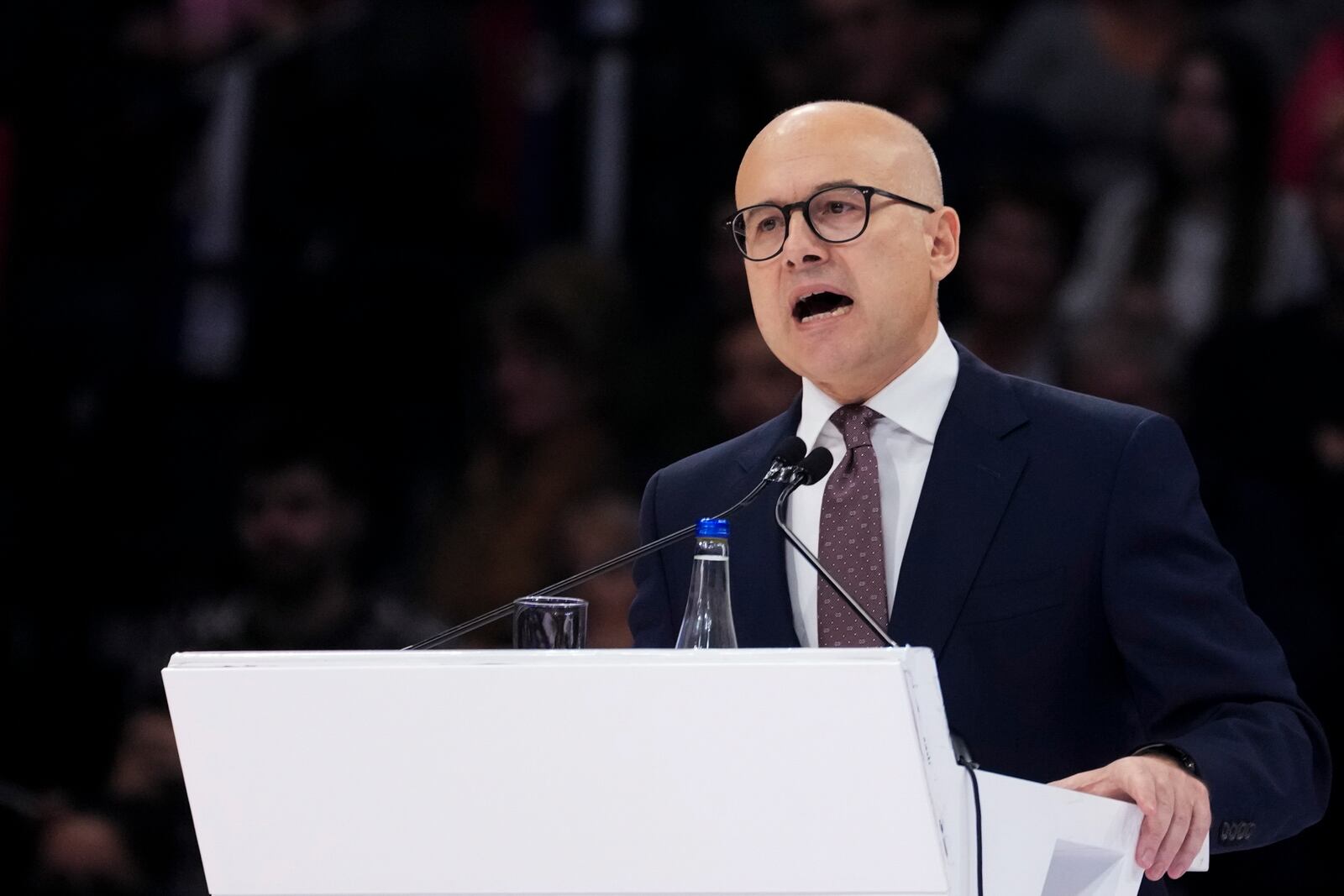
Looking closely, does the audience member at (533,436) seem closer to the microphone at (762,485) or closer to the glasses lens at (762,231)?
the glasses lens at (762,231)

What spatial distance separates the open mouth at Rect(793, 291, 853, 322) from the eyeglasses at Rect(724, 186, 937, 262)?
7 centimetres

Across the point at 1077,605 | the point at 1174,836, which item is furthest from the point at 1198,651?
the point at 1174,836

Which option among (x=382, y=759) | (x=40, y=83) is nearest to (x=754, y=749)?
(x=382, y=759)

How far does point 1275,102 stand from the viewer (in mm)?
3920

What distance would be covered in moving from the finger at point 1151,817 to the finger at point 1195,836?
0.03m

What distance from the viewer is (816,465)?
1640 millimetres

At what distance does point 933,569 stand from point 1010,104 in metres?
2.56

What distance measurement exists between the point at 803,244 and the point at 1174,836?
717 mm

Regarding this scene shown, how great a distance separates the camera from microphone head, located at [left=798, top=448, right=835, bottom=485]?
64.2 inches

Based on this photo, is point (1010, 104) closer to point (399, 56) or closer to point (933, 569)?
point (399, 56)

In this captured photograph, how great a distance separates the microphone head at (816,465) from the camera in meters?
1.63

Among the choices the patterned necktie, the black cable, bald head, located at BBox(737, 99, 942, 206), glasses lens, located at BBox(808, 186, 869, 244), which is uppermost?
bald head, located at BBox(737, 99, 942, 206)

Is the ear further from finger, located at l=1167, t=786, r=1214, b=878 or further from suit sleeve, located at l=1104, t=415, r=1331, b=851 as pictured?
finger, located at l=1167, t=786, r=1214, b=878

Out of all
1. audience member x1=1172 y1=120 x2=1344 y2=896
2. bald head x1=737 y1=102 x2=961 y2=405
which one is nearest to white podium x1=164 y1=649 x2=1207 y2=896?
bald head x1=737 y1=102 x2=961 y2=405
